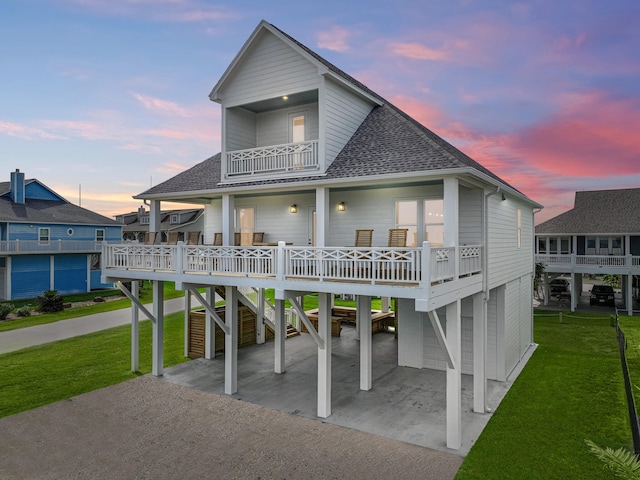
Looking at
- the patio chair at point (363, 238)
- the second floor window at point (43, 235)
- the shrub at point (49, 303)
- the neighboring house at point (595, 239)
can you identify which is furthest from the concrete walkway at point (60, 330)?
the neighboring house at point (595, 239)

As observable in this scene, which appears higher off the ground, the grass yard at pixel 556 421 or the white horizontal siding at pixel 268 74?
the white horizontal siding at pixel 268 74

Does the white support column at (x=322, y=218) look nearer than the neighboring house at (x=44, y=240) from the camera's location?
Yes

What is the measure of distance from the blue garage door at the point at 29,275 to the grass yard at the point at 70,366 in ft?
52.5

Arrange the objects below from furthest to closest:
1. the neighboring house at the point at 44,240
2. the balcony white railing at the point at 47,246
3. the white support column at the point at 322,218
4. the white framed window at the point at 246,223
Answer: the neighboring house at the point at 44,240, the balcony white railing at the point at 47,246, the white framed window at the point at 246,223, the white support column at the point at 322,218

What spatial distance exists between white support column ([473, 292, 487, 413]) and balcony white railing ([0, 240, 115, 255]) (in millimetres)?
30581

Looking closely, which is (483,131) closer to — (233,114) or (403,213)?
(403,213)

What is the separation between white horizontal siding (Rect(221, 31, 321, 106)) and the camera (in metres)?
11.8

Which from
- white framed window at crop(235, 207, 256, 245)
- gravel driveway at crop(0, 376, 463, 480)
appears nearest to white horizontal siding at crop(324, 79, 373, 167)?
white framed window at crop(235, 207, 256, 245)

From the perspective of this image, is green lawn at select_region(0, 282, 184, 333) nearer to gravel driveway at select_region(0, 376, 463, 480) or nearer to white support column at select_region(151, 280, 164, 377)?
white support column at select_region(151, 280, 164, 377)

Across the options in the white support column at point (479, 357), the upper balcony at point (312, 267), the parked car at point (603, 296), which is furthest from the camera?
the parked car at point (603, 296)

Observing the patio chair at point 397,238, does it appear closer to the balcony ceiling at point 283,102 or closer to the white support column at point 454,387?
the white support column at point 454,387

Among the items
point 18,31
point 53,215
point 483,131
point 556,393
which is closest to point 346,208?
point 556,393

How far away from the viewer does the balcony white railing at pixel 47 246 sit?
98.0 feet

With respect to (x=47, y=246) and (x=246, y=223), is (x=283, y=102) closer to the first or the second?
(x=246, y=223)
